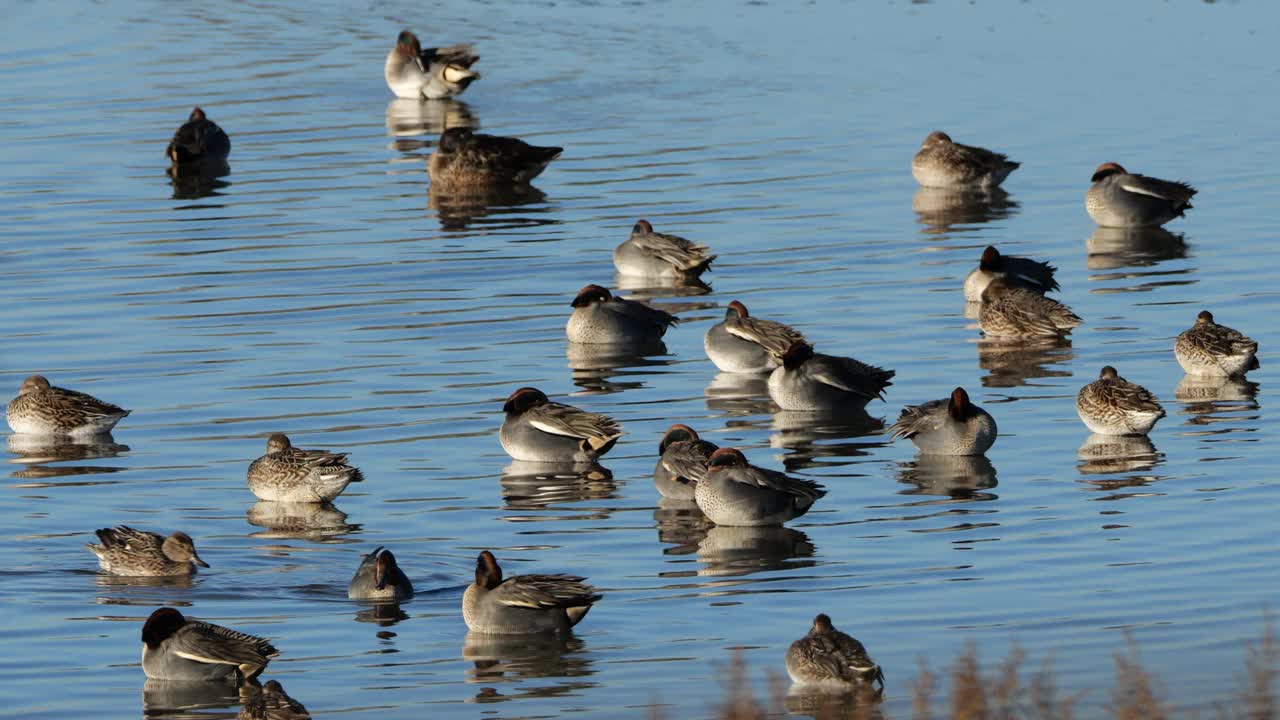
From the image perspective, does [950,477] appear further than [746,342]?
No

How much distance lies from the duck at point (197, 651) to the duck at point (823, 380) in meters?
8.27

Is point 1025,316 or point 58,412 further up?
point 1025,316

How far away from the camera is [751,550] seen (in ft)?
53.2

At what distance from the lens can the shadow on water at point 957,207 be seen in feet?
100

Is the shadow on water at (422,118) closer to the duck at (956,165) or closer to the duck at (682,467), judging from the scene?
the duck at (956,165)

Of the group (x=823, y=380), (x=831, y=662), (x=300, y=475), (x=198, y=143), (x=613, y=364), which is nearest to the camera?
(x=831, y=662)

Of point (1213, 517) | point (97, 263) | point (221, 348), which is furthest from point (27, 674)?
point (97, 263)

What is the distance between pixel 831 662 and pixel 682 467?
16.4 ft

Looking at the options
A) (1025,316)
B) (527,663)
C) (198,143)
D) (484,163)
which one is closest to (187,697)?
(527,663)

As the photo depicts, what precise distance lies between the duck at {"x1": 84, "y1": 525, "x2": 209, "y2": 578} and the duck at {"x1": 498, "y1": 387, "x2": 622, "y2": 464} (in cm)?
390

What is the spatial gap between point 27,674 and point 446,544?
12.2 feet

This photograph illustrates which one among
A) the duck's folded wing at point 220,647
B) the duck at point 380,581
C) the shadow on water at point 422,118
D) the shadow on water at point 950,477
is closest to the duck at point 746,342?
the shadow on water at point 950,477

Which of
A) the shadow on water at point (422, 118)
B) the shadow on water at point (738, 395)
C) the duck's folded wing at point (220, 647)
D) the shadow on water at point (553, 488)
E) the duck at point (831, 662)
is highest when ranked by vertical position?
the shadow on water at point (422, 118)

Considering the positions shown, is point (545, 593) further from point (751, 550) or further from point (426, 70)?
point (426, 70)
